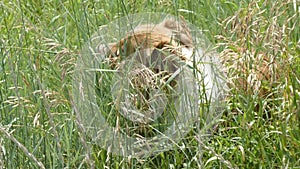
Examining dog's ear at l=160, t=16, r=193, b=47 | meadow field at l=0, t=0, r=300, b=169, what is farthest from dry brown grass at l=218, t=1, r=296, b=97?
dog's ear at l=160, t=16, r=193, b=47

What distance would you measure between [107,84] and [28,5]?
2.07 m

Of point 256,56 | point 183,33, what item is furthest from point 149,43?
point 256,56

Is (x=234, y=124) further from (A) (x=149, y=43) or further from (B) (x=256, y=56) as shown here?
(A) (x=149, y=43)

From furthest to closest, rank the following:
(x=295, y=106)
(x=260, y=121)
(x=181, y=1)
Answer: (x=181, y=1)
(x=260, y=121)
(x=295, y=106)

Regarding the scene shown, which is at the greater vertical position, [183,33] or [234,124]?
[183,33]

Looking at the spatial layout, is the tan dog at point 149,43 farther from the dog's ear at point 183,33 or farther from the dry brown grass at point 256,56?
the dry brown grass at point 256,56

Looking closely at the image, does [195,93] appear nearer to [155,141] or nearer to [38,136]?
[155,141]

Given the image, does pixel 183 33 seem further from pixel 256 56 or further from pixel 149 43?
pixel 256 56

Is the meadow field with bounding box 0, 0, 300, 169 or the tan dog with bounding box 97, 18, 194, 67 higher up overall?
the tan dog with bounding box 97, 18, 194, 67

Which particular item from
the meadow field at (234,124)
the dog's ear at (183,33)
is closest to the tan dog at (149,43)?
the dog's ear at (183,33)

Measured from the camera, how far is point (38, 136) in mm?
2348

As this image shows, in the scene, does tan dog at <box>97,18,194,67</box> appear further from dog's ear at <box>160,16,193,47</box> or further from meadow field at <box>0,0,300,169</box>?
meadow field at <box>0,0,300,169</box>

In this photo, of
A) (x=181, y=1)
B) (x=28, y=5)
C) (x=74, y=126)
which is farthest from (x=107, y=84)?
(x=28, y=5)

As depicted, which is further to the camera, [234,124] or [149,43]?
[149,43]
